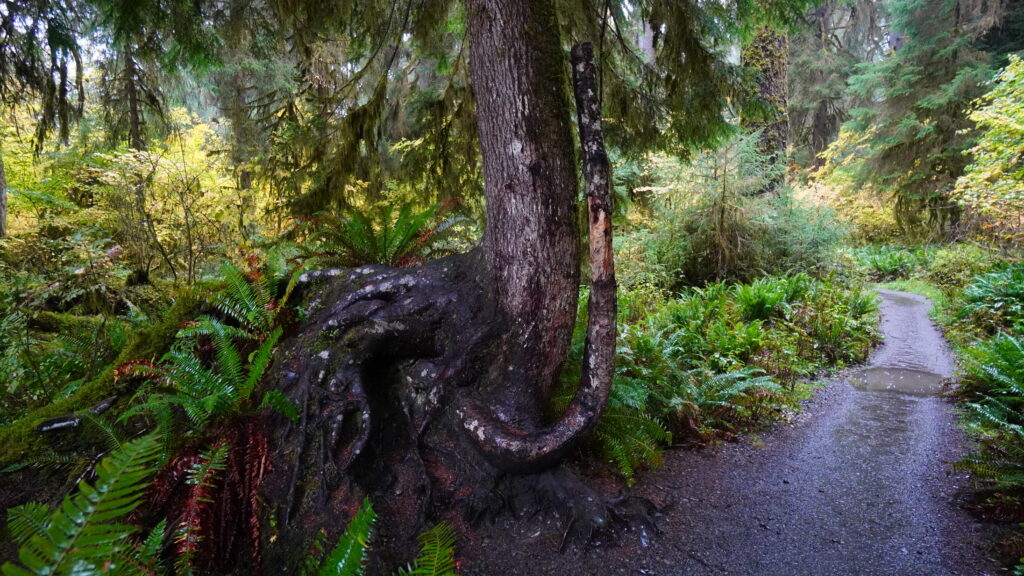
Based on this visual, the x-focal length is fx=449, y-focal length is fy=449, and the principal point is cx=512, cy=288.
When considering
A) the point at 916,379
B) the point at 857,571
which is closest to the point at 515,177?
the point at 857,571

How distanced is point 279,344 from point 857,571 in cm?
399

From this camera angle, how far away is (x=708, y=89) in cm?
401

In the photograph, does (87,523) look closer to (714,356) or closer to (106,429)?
(106,429)

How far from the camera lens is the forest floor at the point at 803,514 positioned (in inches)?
96.9

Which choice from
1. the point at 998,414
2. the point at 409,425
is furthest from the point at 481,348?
the point at 998,414

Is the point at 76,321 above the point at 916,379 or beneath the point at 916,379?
above

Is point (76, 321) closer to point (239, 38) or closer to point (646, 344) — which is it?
point (239, 38)

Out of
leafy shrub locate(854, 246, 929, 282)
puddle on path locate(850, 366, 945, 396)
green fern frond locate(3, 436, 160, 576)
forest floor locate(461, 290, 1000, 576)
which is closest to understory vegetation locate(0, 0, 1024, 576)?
green fern frond locate(3, 436, 160, 576)

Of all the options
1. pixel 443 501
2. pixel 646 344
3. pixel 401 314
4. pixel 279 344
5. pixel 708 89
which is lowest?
pixel 443 501

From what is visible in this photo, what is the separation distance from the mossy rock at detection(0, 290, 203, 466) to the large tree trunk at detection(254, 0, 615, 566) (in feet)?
4.39

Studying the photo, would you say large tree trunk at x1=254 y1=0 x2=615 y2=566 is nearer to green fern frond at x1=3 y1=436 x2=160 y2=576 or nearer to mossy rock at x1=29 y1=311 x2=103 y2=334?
green fern frond at x1=3 y1=436 x2=160 y2=576

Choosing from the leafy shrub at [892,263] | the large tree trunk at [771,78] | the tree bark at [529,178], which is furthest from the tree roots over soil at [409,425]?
the leafy shrub at [892,263]

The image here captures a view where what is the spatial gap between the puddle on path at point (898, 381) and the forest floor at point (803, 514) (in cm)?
61

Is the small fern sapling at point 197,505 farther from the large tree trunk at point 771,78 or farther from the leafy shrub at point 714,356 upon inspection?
the large tree trunk at point 771,78
